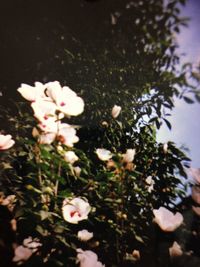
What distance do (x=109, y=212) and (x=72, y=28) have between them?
43.8 inches

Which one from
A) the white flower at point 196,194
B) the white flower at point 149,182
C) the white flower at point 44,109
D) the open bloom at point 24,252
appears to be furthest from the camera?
the white flower at point 149,182

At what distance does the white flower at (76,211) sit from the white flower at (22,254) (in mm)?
166

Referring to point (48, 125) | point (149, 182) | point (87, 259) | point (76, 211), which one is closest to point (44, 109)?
point (48, 125)

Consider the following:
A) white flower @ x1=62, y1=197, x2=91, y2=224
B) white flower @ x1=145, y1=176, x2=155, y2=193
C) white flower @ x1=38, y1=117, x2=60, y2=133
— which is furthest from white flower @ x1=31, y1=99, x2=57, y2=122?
white flower @ x1=145, y1=176, x2=155, y2=193

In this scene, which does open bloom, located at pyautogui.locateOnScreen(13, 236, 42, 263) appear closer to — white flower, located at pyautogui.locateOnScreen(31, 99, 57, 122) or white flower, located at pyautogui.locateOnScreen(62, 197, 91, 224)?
white flower, located at pyautogui.locateOnScreen(62, 197, 91, 224)

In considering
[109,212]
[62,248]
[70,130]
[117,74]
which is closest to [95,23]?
[117,74]

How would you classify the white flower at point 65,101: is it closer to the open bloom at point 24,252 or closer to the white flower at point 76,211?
the white flower at point 76,211

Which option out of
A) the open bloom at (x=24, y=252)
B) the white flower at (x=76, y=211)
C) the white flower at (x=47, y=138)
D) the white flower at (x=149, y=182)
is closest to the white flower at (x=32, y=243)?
the open bloom at (x=24, y=252)

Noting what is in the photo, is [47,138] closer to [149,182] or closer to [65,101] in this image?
[65,101]

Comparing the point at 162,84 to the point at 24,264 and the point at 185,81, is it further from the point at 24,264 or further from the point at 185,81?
the point at 24,264

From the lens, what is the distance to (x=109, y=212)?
127 cm

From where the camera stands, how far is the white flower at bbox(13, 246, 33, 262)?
3.06 feet

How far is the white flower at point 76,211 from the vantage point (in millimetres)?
1065

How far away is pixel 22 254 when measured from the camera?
3.09ft
